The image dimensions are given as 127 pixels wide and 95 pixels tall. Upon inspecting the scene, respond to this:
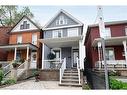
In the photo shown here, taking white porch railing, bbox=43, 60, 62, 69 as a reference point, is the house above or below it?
above

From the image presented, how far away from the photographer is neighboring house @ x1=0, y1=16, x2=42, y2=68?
14602 millimetres

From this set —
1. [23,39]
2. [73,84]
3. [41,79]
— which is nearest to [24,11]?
[23,39]

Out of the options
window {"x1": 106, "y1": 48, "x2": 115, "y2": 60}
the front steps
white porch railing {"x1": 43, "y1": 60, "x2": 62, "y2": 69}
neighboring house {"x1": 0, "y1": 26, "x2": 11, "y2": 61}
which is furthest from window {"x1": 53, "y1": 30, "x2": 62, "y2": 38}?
neighboring house {"x1": 0, "y1": 26, "x2": 11, "y2": 61}

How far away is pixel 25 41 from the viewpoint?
1557cm

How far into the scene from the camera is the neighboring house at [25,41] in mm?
14602

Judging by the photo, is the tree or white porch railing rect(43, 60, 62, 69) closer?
white porch railing rect(43, 60, 62, 69)

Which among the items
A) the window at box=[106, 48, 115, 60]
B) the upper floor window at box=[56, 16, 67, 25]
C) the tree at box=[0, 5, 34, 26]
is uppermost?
the tree at box=[0, 5, 34, 26]

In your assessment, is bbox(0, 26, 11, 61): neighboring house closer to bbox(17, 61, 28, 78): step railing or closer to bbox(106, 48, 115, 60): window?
bbox(17, 61, 28, 78): step railing

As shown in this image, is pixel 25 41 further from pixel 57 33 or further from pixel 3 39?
pixel 57 33

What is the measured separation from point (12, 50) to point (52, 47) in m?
4.89

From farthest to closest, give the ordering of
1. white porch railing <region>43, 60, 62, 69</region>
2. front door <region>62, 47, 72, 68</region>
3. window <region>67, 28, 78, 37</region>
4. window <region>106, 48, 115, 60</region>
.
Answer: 1. window <region>67, 28, 78, 37</region>
2. front door <region>62, 47, 72, 68</region>
3. window <region>106, 48, 115, 60</region>
4. white porch railing <region>43, 60, 62, 69</region>

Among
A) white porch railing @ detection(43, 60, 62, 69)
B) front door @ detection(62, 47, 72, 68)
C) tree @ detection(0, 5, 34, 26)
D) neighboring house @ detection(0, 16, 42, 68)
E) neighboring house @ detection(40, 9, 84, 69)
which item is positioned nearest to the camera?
white porch railing @ detection(43, 60, 62, 69)
